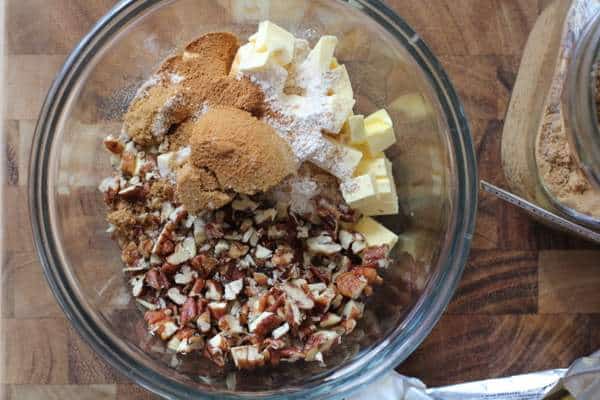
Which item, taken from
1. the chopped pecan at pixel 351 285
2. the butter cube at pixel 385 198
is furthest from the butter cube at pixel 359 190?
the chopped pecan at pixel 351 285

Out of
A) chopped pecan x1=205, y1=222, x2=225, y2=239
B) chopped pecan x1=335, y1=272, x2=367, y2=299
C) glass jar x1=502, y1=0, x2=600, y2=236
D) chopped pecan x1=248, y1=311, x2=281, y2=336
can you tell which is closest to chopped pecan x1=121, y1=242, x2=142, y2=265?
chopped pecan x1=205, y1=222, x2=225, y2=239

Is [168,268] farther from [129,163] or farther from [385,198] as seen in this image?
[385,198]

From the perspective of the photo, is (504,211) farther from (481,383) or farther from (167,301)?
(167,301)

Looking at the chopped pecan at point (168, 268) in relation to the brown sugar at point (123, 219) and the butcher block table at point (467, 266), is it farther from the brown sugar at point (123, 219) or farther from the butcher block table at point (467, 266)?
the butcher block table at point (467, 266)

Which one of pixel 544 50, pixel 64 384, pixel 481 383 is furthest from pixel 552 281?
pixel 64 384

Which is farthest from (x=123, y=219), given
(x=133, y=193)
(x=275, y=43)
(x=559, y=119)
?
(x=559, y=119)

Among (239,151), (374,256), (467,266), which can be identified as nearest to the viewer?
(239,151)
